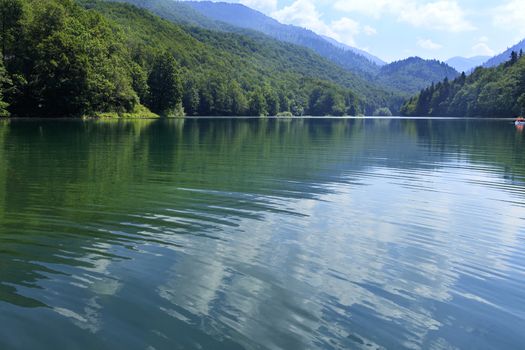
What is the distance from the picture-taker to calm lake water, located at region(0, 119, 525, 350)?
23.2 feet

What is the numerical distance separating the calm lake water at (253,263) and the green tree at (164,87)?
119 m

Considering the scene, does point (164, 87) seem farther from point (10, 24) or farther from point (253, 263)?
point (253, 263)

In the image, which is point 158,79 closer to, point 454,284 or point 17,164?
point 17,164

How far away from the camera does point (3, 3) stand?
9044 cm

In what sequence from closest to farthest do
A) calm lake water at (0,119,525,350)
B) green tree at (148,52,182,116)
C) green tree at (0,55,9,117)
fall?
calm lake water at (0,119,525,350)
green tree at (0,55,9,117)
green tree at (148,52,182,116)

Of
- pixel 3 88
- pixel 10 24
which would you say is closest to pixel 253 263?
pixel 3 88

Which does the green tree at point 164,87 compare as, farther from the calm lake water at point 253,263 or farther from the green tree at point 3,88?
the calm lake water at point 253,263

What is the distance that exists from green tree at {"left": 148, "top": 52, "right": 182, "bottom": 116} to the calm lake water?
11901cm

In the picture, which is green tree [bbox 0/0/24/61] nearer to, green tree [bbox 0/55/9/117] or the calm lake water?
green tree [bbox 0/55/9/117]

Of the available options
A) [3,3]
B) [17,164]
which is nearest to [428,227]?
[17,164]

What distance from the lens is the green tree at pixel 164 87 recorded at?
138250 mm

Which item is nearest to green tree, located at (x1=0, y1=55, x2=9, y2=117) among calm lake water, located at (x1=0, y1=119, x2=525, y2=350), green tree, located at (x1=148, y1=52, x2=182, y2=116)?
green tree, located at (x1=148, y1=52, x2=182, y2=116)

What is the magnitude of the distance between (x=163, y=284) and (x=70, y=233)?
185 inches

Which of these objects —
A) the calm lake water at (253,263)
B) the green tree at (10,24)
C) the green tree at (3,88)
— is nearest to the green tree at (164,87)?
the green tree at (10,24)
